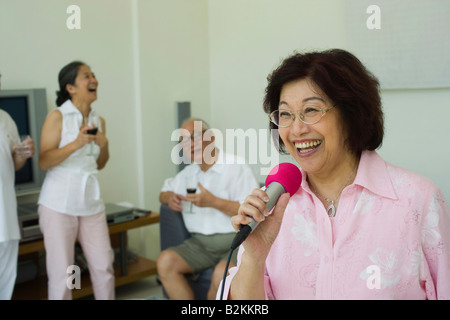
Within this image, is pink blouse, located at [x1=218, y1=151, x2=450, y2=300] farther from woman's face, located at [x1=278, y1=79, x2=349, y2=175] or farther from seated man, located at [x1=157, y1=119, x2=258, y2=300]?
seated man, located at [x1=157, y1=119, x2=258, y2=300]

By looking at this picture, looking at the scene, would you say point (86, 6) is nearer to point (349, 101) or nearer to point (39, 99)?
point (39, 99)

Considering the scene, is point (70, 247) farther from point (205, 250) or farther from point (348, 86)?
point (348, 86)

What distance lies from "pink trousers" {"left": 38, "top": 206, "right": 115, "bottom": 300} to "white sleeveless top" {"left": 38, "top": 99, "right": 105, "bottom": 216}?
51 millimetres

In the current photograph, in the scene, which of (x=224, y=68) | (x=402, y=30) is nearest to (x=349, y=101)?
(x=402, y=30)

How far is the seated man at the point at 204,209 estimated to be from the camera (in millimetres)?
2973

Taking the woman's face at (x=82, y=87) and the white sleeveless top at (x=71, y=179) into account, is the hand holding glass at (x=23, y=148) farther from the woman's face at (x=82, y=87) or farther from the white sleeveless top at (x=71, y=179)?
the woman's face at (x=82, y=87)

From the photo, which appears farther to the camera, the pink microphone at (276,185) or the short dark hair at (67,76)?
the short dark hair at (67,76)

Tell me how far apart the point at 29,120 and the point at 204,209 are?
1.29 metres

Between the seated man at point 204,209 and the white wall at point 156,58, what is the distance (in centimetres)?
38

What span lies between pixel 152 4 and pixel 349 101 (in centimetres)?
295

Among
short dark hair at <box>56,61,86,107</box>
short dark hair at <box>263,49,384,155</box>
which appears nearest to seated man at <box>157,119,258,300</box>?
short dark hair at <box>56,61,86,107</box>

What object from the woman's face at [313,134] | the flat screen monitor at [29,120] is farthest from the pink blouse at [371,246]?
the flat screen monitor at [29,120]

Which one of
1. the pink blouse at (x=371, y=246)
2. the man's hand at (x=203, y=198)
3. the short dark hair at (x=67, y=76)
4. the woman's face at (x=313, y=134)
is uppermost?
the short dark hair at (x=67, y=76)

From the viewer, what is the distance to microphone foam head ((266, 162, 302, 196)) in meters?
1.16
